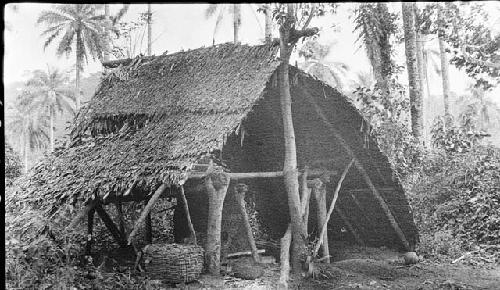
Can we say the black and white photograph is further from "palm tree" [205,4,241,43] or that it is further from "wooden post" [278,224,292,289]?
"palm tree" [205,4,241,43]

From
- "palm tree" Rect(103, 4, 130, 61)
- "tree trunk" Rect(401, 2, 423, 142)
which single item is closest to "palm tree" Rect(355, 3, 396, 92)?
"tree trunk" Rect(401, 2, 423, 142)

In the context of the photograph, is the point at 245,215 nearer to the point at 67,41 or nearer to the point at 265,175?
the point at 265,175

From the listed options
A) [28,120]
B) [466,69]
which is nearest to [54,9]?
[28,120]

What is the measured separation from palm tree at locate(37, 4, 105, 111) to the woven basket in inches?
883

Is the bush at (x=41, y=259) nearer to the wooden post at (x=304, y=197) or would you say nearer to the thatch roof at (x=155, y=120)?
the thatch roof at (x=155, y=120)

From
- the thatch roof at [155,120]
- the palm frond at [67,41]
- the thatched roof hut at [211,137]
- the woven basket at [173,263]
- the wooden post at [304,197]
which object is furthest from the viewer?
the palm frond at [67,41]

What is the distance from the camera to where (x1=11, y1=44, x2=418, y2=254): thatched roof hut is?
776cm

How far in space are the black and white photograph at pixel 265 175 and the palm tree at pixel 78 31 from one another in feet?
51.4

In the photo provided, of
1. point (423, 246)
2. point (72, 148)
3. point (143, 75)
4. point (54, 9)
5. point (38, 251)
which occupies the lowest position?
point (423, 246)

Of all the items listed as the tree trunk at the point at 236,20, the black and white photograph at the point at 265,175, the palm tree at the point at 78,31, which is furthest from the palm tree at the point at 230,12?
the black and white photograph at the point at 265,175

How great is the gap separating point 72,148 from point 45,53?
75.3 ft

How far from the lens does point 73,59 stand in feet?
97.3

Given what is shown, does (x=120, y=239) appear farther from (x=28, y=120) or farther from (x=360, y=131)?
(x=28, y=120)

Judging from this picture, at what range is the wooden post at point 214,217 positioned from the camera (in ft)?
25.2
